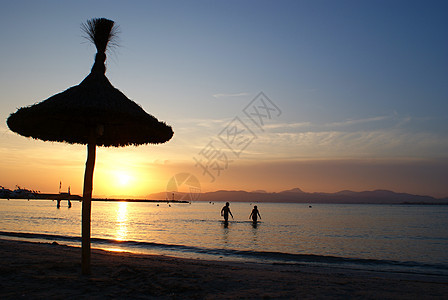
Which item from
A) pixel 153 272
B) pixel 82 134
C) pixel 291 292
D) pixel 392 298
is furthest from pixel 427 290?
pixel 82 134

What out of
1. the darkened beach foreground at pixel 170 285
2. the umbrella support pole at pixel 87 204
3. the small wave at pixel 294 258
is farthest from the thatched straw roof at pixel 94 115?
the small wave at pixel 294 258

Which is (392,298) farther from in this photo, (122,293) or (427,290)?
(122,293)

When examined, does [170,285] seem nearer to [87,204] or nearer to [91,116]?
[87,204]

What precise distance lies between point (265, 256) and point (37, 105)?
1366 cm

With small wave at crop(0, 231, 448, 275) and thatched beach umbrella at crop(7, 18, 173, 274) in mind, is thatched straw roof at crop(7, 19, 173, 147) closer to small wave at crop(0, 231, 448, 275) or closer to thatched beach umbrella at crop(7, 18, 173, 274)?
thatched beach umbrella at crop(7, 18, 173, 274)

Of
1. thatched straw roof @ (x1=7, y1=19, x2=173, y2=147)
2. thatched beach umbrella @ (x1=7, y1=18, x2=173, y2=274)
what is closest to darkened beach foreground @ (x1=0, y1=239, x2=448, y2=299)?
thatched beach umbrella @ (x1=7, y1=18, x2=173, y2=274)

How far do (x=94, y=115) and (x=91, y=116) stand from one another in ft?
0.26

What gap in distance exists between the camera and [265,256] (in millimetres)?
17578

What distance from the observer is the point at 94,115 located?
7199 millimetres

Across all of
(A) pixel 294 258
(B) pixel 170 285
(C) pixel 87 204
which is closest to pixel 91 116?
(C) pixel 87 204

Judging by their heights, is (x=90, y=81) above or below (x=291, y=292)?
above

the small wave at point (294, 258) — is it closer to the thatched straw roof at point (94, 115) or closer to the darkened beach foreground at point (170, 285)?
the darkened beach foreground at point (170, 285)

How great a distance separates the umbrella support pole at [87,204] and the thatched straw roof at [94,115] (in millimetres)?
562

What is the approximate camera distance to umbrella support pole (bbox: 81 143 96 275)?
24.1ft
